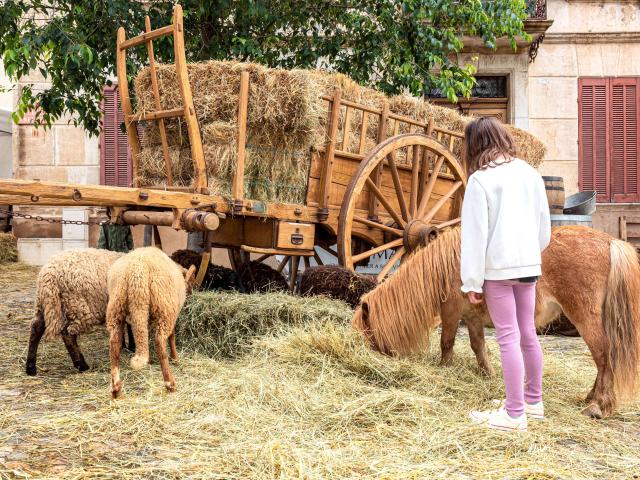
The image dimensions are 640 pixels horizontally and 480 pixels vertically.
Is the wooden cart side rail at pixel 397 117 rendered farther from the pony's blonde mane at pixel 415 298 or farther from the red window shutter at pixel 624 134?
the red window shutter at pixel 624 134

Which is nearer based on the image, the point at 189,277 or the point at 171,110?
the point at 189,277

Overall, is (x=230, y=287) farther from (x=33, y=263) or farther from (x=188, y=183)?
(x=33, y=263)

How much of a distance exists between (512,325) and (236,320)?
2129 mm

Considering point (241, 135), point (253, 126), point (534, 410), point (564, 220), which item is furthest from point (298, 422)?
point (564, 220)

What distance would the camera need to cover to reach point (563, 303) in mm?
3746

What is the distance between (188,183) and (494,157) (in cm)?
295

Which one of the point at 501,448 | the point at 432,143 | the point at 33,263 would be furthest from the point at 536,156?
the point at 33,263

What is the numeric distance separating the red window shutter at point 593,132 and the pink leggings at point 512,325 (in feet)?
30.3

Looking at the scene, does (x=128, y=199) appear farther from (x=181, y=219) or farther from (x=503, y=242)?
(x=503, y=242)

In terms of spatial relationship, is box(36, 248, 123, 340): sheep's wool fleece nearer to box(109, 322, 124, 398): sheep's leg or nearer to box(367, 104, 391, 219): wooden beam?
box(109, 322, 124, 398): sheep's leg

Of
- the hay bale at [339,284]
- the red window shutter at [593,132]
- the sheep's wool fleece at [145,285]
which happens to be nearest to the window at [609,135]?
the red window shutter at [593,132]

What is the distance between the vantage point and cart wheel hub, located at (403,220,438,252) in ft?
19.9

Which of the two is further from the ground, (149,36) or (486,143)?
(149,36)

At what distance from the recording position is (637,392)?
362 centimetres
